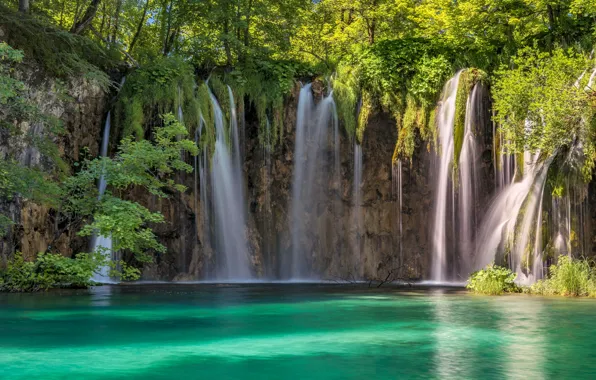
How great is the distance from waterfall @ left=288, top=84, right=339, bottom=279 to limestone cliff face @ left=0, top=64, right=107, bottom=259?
7.41 metres

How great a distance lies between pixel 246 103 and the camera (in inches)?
1029

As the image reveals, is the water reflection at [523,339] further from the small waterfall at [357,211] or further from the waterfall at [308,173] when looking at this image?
the waterfall at [308,173]

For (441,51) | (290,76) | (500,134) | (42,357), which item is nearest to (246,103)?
(290,76)

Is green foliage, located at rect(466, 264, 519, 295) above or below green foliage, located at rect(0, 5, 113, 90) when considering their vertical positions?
below

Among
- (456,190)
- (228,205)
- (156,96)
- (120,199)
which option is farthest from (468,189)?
(120,199)

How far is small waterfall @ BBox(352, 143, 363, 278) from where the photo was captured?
25688 millimetres

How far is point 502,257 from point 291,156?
30.5 ft

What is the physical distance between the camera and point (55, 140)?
22.8 metres

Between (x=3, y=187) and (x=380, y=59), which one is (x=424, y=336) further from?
(x=380, y=59)

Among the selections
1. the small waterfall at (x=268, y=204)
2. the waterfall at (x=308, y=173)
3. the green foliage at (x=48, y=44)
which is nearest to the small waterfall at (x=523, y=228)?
the waterfall at (x=308, y=173)

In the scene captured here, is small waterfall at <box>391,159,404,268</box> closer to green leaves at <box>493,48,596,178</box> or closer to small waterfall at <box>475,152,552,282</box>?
small waterfall at <box>475,152,552,282</box>

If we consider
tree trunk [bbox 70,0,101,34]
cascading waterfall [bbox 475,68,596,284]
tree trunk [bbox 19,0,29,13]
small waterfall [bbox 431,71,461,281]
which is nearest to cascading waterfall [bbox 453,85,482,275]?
small waterfall [bbox 431,71,461,281]

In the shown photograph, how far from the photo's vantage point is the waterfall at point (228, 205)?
979 inches

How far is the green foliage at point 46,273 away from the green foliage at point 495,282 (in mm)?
9612
